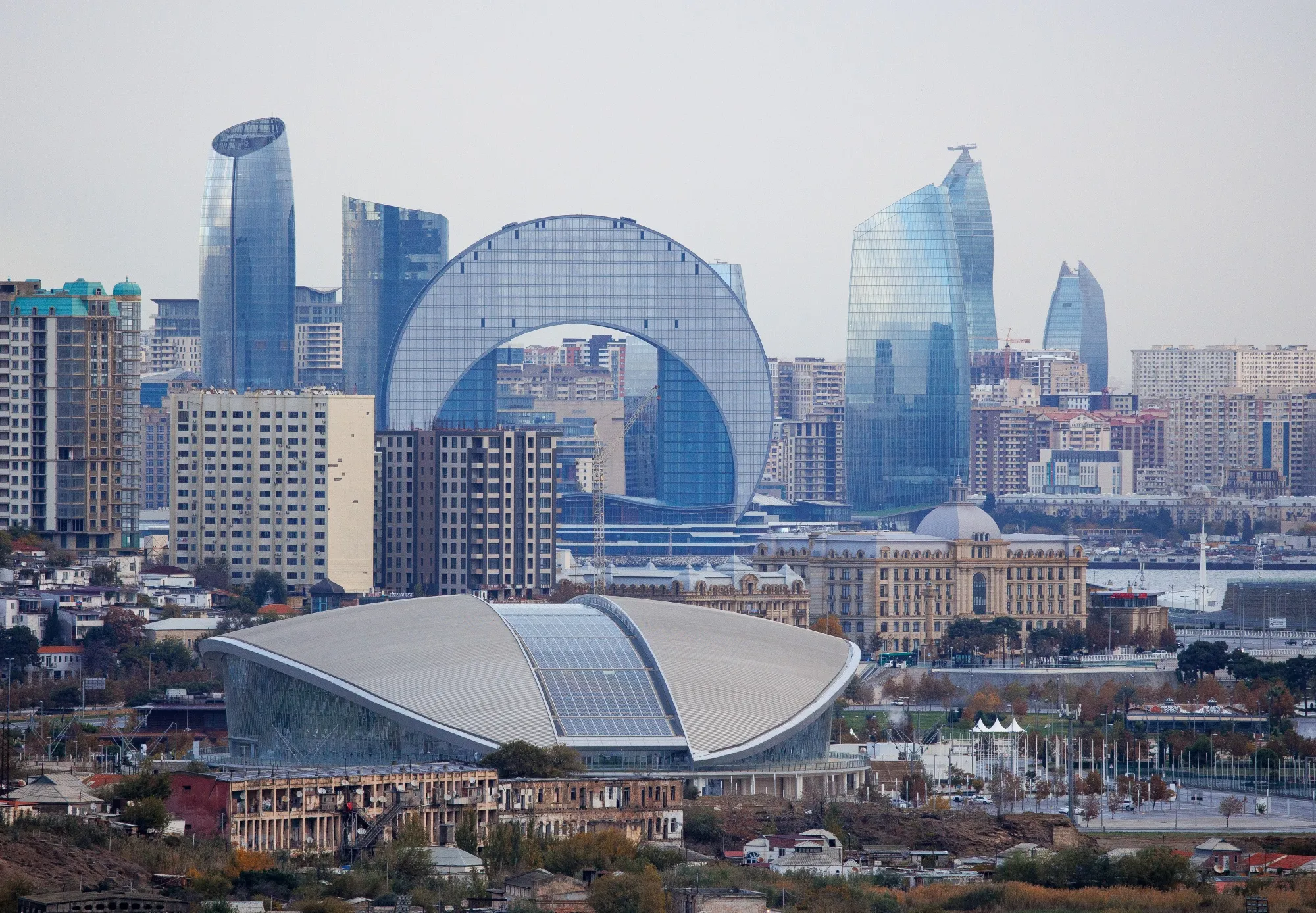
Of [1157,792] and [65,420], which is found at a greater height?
[65,420]

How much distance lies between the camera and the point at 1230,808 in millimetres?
57938

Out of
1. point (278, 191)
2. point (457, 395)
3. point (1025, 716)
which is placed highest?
point (278, 191)

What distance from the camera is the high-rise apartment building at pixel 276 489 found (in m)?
102

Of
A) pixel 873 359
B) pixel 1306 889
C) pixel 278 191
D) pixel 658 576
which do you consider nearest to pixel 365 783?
pixel 1306 889

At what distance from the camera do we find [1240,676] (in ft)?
274

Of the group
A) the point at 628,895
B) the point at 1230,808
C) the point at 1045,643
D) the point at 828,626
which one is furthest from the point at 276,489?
the point at 628,895

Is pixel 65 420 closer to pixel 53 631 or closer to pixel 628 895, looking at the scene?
pixel 53 631

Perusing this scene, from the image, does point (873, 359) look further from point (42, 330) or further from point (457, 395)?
point (42, 330)

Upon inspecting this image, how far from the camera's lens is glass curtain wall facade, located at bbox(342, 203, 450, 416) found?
182 metres

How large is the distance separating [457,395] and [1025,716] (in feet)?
222

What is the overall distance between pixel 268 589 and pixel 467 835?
48.1 m

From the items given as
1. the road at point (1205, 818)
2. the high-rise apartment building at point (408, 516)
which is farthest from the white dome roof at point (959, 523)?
the road at point (1205, 818)

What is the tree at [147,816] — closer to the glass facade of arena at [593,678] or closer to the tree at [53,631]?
the glass facade of arena at [593,678]

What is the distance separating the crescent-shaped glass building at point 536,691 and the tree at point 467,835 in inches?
214
